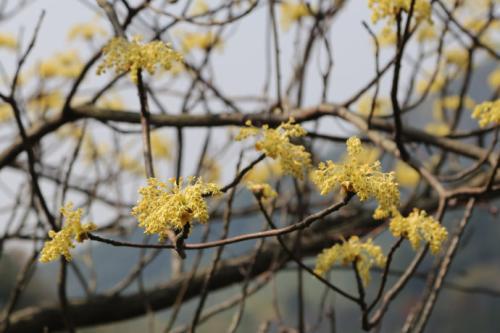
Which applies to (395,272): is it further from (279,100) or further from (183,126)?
(183,126)

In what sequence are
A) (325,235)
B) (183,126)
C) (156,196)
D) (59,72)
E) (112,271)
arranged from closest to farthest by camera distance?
(156,196) → (183,126) → (325,235) → (59,72) → (112,271)

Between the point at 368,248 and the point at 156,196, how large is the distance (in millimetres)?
366

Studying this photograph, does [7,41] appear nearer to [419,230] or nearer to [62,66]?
[62,66]

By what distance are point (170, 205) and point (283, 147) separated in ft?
0.57

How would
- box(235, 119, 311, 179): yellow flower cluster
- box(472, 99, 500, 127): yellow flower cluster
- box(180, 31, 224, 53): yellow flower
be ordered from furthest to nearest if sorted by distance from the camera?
box(180, 31, 224, 53): yellow flower
box(472, 99, 500, 127): yellow flower cluster
box(235, 119, 311, 179): yellow flower cluster

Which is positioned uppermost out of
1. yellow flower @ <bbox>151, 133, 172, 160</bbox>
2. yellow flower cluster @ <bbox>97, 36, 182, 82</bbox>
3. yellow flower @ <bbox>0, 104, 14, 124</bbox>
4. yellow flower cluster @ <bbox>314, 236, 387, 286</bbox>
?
yellow flower @ <bbox>0, 104, 14, 124</bbox>

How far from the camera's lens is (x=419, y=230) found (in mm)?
854

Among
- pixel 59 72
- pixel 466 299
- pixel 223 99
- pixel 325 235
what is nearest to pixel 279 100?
pixel 223 99

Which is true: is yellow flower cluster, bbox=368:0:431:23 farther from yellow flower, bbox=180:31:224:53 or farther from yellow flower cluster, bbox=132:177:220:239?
yellow flower, bbox=180:31:224:53

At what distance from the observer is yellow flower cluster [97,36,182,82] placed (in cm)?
92

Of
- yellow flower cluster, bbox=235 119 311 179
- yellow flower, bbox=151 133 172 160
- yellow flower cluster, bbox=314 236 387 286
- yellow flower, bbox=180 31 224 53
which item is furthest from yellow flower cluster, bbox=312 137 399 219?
yellow flower, bbox=151 133 172 160

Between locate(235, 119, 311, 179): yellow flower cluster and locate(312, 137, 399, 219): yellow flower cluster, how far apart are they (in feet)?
0.27

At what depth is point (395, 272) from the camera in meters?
1.60

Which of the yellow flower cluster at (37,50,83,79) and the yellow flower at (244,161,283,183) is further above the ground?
the yellow flower cluster at (37,50,83,79)
